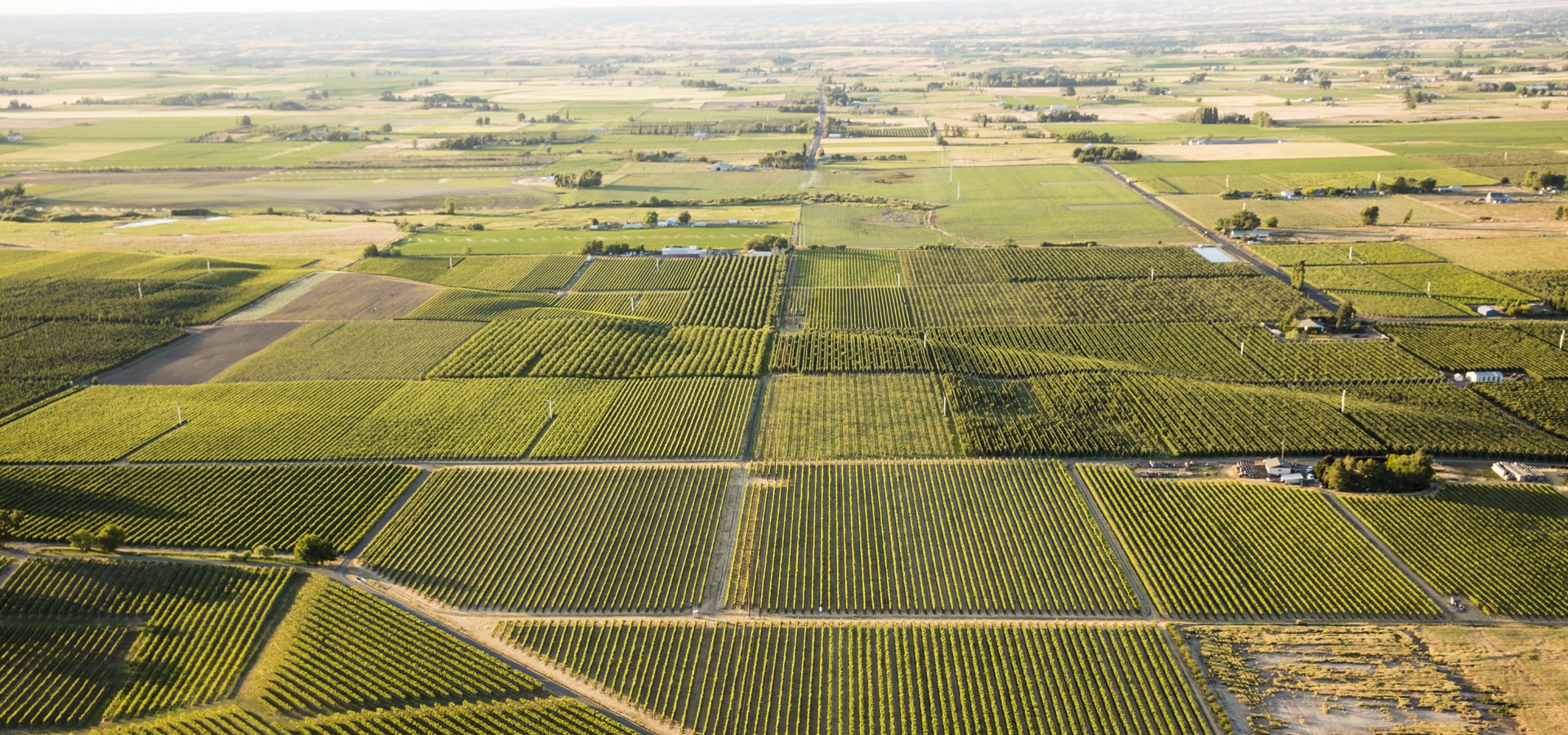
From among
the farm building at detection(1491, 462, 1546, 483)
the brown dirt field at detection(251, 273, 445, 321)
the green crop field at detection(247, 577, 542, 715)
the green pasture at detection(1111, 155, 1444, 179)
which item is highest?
the green pasture at detection(1111, 155, 1444, 179)

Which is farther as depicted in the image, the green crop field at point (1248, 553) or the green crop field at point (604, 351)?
the green crop field at point (604, 351)

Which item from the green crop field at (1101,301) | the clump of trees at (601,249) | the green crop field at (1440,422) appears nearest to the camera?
the green crop field at (1440,422)

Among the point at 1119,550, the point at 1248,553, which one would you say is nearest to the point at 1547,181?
the point at 1248,553

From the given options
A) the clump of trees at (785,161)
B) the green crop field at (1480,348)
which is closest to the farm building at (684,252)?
the clump of trees at (785,161)

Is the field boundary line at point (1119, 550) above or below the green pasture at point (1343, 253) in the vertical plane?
below

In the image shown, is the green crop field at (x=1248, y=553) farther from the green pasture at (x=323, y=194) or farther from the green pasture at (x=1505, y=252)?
the green pasture at (x=323, y=194)

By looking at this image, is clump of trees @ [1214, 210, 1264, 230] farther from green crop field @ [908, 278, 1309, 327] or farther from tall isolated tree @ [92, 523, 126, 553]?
tall isolated tree @ [92, 523, 126, 553]

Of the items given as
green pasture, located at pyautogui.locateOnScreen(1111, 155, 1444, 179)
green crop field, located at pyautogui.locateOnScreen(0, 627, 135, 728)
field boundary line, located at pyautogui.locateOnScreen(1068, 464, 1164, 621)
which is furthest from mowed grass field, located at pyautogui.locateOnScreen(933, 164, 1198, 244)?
green crop field, located at pyautogui.locateOnScreen(0, 627, 135, 728)
